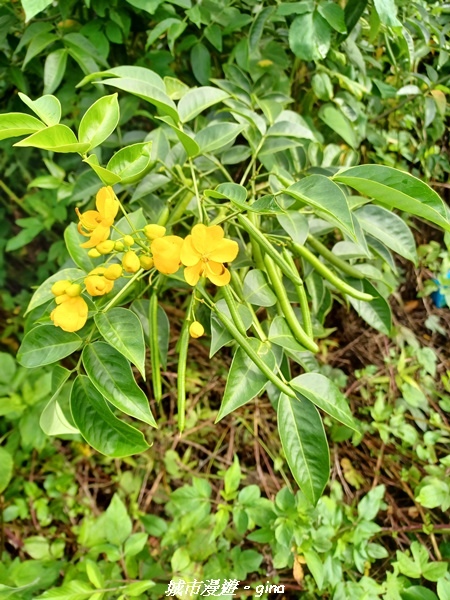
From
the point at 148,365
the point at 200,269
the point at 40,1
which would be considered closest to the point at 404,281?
the point at 148,365

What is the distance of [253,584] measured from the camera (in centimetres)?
106

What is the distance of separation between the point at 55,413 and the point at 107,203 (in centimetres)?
35

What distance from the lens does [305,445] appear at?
2.14 ft

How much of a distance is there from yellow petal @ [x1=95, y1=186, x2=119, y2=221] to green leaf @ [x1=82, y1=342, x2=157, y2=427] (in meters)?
0.18

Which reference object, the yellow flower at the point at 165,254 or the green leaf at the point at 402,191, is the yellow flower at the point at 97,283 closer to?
the yellow flower at the point at 165,254

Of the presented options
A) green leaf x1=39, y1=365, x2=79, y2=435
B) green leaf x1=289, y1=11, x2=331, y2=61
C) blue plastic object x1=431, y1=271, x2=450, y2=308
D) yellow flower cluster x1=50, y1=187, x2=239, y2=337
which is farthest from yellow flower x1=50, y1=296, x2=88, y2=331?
blue plastic object x1=431, y1=271, x2=450, y2=308

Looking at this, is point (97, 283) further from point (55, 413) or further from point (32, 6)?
point (32, 6)

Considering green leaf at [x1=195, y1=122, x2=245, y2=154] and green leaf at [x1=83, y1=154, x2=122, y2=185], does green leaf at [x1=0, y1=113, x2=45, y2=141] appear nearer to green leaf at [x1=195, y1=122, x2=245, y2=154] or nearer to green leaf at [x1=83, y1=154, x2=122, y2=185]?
green leaf at [x1=83, y1=154, x2=122, y2=185]

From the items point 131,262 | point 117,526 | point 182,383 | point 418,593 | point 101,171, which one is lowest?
point 418,593

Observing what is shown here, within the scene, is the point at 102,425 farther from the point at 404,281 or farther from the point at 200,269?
the point at 404,281

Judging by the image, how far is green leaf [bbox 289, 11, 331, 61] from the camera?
905 millimetres

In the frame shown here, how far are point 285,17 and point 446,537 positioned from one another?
1280mm

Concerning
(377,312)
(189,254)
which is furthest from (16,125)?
(377,312)

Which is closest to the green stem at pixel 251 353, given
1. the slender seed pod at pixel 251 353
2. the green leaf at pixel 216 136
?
the slender seed pod at pixel 251 353
